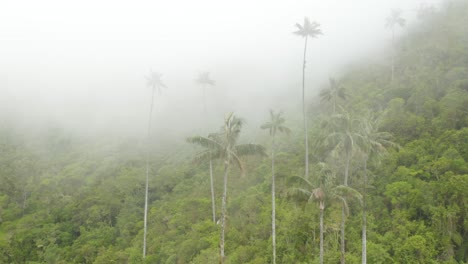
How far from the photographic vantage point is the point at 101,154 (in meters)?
67.1

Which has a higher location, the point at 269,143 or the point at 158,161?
the point at 269,143

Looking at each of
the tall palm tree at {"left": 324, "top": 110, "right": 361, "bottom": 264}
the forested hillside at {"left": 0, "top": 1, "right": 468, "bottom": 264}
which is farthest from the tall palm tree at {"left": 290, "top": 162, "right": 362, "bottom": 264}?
the tall palm tree at {"left": 324, "top": 110, "right": 361, "bottom": 264}

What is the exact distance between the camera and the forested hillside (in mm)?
25078

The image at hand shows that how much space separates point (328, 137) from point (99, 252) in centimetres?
3294

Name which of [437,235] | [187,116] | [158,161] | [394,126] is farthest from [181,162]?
[437,235]

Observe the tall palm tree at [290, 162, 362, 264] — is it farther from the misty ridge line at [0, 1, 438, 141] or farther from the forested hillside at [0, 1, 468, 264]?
the misty ridge line at [0, 1, 438, 141]

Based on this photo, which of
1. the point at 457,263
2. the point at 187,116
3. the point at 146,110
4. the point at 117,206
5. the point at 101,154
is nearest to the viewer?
the point at 457,263

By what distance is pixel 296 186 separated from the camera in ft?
83.1

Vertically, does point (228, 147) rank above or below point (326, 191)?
above

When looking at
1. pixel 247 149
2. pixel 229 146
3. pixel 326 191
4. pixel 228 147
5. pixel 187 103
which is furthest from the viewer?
pixel 187 103

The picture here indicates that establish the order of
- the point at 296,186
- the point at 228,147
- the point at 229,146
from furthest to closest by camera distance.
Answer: the point at 296,186 → the point at 229,146 → the point at 228,147

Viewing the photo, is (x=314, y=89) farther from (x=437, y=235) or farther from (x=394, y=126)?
(x=437, y=235)

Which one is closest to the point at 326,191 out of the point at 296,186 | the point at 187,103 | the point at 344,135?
the point at 296,186

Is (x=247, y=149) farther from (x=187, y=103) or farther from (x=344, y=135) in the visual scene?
(x=187, y=103)
